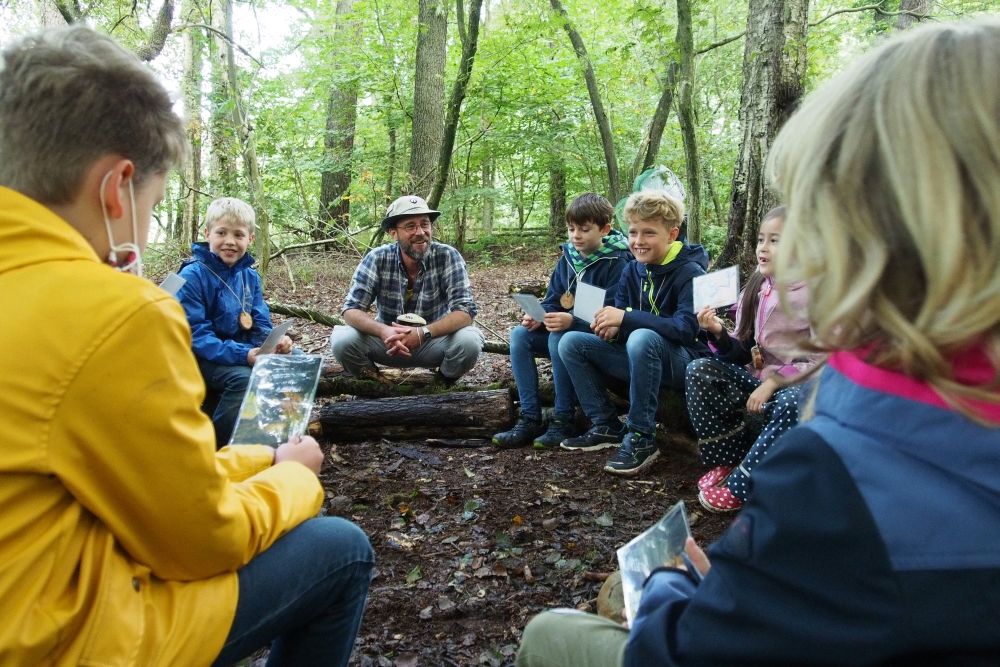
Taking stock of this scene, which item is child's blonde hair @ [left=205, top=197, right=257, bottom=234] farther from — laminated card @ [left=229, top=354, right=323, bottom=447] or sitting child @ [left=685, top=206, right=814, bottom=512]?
sitting child @ [left=685, top=206, right=814, bottom=512]

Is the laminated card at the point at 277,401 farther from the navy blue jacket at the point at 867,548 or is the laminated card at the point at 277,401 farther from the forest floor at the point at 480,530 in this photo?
the navy blue jacket at the point at 867,548

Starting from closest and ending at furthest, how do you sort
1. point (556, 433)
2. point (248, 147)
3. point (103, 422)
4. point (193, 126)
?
point (103, 422) < point (556, 433) < point (248, 147) < point (193, 126)

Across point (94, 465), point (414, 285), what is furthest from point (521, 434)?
point (94, 465)

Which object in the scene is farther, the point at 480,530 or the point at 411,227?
the point at 411,227

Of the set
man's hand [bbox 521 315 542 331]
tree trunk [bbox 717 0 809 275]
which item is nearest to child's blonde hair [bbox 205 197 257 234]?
man's hand [bbox 521 315 542 331]

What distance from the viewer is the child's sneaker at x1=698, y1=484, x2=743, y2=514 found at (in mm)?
3041

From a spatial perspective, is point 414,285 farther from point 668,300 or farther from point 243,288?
point 668,300

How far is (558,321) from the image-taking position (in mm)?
4121

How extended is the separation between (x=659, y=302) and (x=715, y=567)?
3.23 m

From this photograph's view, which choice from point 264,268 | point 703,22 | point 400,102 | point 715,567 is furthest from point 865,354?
point 400,102

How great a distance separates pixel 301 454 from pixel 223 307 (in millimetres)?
2585

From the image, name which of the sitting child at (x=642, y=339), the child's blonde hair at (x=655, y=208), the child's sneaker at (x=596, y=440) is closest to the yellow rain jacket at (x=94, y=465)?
the sitting child at (x=642, y=339)

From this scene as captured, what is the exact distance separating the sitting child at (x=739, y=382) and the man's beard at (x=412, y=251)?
2259 mm

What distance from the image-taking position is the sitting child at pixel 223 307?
12.6 feet
